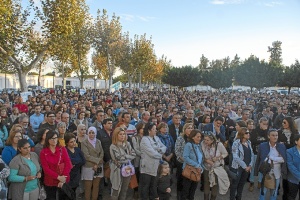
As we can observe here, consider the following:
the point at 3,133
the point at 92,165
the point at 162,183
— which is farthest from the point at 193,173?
the point at 3,133

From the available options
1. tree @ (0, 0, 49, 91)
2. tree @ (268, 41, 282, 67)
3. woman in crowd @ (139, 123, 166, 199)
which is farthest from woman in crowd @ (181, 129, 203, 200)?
tree @ (268, 41, 282, 67)

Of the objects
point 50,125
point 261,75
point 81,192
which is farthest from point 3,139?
point 261,75

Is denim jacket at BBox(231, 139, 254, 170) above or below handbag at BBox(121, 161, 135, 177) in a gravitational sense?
above

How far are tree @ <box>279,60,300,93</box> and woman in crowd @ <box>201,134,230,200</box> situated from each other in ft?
171

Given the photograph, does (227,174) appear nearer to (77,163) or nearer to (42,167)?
(77,163)

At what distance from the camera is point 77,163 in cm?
496

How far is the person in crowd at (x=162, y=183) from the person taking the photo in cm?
531

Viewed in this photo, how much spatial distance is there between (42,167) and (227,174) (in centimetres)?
334

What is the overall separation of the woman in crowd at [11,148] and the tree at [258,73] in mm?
51824

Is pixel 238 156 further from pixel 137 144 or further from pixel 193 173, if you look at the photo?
pixel 137 144

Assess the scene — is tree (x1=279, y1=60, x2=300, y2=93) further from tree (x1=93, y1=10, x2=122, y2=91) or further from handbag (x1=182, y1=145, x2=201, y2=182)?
handbag (x1=182, y1=145, x2=201, y2=182)

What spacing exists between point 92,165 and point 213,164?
7.34ft

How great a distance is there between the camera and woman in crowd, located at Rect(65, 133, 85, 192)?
195 inches

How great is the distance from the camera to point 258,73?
51531 mm
